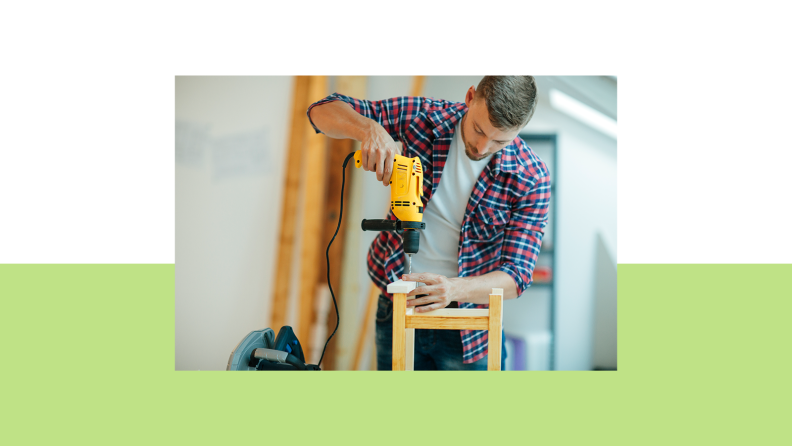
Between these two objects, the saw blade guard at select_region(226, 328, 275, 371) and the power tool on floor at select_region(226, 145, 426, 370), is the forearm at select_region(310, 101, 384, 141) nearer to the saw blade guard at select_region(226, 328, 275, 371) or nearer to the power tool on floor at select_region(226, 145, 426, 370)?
the power tool on floor at select_region(226, 145, 426, 370)

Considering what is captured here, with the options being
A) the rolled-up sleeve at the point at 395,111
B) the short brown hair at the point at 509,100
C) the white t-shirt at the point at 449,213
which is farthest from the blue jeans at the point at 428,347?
the short brown hair at the point at 509,100

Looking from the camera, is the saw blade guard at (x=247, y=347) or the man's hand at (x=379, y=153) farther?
the man's hand at (x=379, y=153)

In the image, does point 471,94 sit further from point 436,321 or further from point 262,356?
point 262,356

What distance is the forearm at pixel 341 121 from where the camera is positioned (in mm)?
1686

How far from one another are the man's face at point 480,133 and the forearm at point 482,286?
1.46 feet

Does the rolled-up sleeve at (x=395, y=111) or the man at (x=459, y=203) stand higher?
the rolled-up sleeve at (x=395, y=111)

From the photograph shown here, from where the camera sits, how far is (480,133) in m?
1.70

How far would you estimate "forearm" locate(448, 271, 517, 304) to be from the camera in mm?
1643

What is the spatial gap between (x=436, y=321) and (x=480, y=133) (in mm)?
669

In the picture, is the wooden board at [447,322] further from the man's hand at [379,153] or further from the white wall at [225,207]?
the white wall at [225,207]

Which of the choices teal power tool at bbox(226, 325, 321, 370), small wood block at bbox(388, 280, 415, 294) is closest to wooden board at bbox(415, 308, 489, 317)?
small wood block at bbox(388, 280, 415, 294)

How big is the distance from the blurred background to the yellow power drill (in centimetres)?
97
